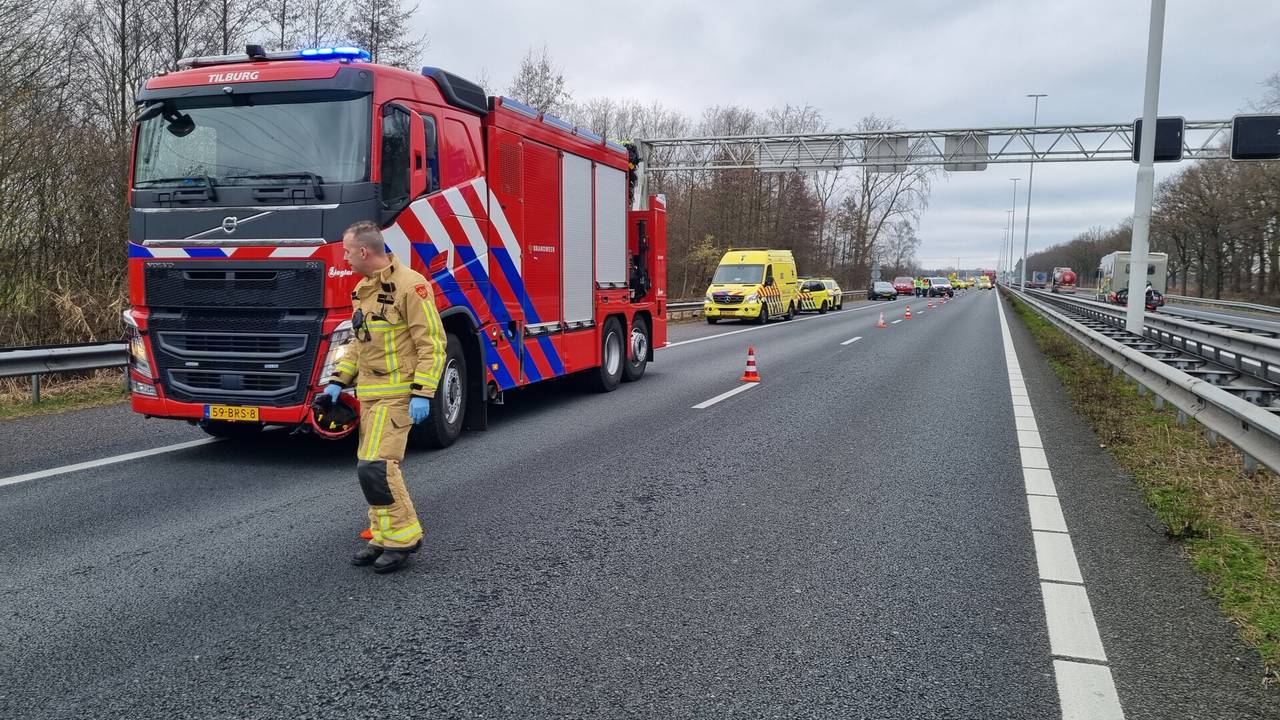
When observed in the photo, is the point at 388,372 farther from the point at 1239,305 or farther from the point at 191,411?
the point at 1239,305

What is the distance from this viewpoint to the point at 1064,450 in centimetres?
756

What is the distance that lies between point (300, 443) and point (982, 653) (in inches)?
236

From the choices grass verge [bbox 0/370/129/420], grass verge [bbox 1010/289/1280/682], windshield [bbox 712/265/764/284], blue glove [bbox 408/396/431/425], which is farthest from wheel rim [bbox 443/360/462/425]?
windshield [bbox 712/265/764/284]

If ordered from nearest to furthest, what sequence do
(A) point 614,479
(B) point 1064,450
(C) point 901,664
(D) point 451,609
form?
(C) point 901,664 → (D) point 451,609 → (A) point 614,479 → (B) point 1064,450

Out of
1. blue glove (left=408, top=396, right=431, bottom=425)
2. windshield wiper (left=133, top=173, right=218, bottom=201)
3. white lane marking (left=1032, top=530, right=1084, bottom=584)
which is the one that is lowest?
white lane marking (left=1032, top=530, right=1084, bottom=584)

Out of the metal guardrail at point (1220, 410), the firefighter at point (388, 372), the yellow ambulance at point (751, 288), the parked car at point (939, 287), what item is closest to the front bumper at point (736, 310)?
the yellow ambulance at point (751, 288)

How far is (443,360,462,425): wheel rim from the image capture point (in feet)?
24.4

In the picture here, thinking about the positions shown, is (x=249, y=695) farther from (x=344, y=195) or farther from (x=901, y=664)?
(x=344, y=195)

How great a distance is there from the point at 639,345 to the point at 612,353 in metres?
1.13

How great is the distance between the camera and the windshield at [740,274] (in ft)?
94.3

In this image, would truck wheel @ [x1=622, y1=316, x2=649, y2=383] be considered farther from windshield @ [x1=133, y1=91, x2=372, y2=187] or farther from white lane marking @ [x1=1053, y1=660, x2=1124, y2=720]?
white lane marking @ [x1=1053, y1=660, x2=1124, y2=720]

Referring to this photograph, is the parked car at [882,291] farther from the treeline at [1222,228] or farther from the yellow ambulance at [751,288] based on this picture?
the yellow ambulance at [751,288]

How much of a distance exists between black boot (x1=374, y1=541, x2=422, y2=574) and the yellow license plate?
2.56m

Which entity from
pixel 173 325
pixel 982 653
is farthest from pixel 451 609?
pixel 173 325
